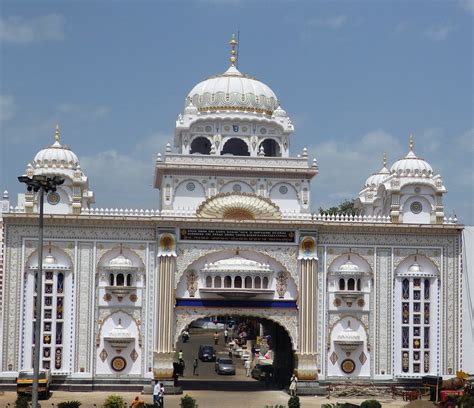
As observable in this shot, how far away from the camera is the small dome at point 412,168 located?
165 ft

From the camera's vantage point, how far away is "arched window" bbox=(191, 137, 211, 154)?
5269cm

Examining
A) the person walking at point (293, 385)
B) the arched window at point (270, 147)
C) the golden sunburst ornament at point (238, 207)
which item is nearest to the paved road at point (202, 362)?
the person walking at point (293, 385)

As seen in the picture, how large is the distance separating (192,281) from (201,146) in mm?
7999

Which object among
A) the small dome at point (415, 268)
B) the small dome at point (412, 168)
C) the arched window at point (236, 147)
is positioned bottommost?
the small dome at point (415, 268)

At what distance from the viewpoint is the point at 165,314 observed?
47.4m

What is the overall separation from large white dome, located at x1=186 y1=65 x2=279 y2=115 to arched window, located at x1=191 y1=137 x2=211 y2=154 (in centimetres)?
150

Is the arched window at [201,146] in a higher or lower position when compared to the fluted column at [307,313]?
higher

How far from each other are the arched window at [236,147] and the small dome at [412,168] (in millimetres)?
7349

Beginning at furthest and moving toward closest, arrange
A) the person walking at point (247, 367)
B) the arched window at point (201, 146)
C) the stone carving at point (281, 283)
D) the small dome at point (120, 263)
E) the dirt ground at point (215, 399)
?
1. the person walking at point (247, 367)
2. the arched window at point (201, 146)
3. the stone carving at point (281, 283)
4. the small dome at point (120, 263)
5. the dirt ground at point (215, 399)

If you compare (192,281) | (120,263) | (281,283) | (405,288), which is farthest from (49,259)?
(405,288)

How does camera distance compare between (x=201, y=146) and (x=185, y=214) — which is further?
(x=201, y=146)

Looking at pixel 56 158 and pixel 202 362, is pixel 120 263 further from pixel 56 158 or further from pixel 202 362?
pixel 202 362

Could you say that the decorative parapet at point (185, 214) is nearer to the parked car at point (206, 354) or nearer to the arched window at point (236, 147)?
the arched window at point (236, 147)

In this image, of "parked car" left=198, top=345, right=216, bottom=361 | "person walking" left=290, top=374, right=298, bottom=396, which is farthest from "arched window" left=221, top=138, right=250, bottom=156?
"parked car" left=198, top=345, right=216, bottom=361
